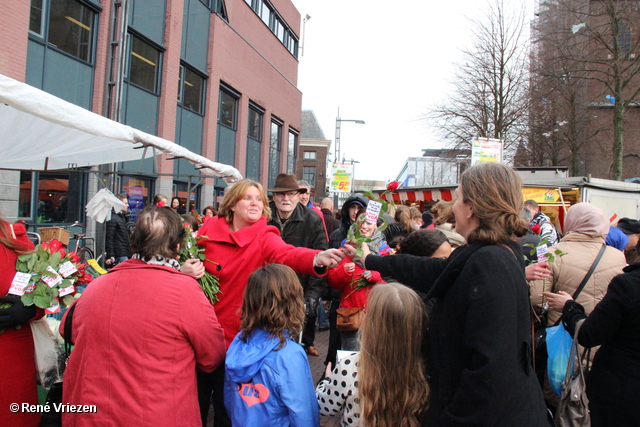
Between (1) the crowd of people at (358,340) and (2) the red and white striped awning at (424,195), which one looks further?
(2) the red and white striped awning at (424,195)

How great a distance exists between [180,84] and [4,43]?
7.22 meters

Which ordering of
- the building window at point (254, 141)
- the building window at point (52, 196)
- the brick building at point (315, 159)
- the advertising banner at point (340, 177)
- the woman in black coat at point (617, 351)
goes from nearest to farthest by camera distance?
the woman in black coat at point (617, 351)
the building window at point (52, 196)
the advertising banner at point (340, 177)
the building window at point (254, 141)
the brick building at point (315, 159)

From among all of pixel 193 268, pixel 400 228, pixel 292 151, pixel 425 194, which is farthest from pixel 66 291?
pixel 292 151

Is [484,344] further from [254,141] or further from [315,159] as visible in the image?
[315,159]

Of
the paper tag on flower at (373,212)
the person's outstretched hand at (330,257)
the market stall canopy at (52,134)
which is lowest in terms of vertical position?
the person's outstretched hand at (330,257)

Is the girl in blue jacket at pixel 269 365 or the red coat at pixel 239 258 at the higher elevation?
A: the red coat at pixel 239 258

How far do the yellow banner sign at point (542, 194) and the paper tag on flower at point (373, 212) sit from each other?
10.6 m

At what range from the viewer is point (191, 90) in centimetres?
1645

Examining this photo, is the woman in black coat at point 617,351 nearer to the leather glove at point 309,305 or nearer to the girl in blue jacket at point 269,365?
the girl in blue jacket at point 269,365

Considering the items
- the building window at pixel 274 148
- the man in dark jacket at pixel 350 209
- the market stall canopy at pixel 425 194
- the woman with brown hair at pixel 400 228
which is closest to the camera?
the man in dark jacket at pixel 350 209

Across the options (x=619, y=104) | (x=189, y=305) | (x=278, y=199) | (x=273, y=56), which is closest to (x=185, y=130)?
(x=273, y=56)

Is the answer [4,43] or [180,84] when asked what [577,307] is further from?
[180,84]

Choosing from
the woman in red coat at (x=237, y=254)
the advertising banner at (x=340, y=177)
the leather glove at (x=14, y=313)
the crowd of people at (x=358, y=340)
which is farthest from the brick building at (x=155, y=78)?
the crowd of people at (x=358, y=340)

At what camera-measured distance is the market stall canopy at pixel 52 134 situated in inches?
144
